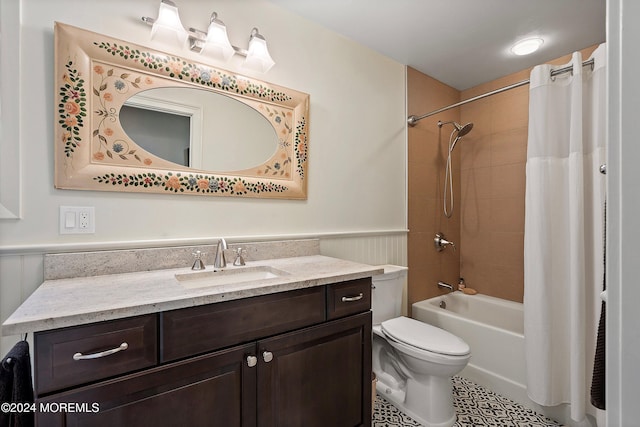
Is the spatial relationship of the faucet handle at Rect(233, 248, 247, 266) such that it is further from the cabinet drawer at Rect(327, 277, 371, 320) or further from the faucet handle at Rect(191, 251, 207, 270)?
the cabinet drawer at Rect(327, 277, 371, 320)

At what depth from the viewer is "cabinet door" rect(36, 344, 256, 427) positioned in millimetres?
792

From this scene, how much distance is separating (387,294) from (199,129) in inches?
60.1

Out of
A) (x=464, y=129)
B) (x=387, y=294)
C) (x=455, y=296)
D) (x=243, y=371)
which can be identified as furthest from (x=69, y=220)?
(x=455, y=296)

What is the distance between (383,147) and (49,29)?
76.2 inches

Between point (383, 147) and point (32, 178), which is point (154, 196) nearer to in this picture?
point (32, 178)

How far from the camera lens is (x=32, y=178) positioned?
1.17 meters

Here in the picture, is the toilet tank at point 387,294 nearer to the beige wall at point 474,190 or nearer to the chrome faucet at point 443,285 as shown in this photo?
the beige wall at point 474,190

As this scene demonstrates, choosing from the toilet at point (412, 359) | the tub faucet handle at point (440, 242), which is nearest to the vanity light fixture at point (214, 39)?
the toilet at point (412, 359)

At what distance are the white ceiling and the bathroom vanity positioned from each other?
60.1 inches

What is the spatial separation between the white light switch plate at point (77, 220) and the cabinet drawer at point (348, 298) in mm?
1034

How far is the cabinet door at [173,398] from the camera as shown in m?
0.79

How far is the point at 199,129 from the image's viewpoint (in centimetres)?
152

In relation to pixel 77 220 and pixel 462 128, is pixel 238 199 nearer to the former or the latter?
pixel 77 220

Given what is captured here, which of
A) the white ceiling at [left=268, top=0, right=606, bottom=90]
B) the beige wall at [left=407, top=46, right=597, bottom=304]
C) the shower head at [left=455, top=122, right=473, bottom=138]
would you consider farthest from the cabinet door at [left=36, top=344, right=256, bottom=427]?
the shower head at [left=455, top=122, right=473, bottom=138]
